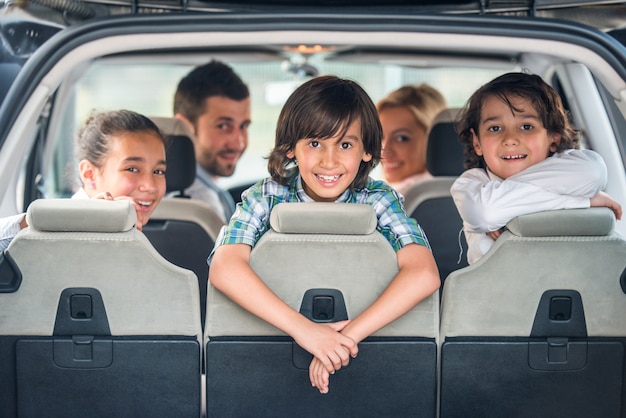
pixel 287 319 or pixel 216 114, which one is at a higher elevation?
pixel 216 114

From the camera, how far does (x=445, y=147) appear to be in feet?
10.2

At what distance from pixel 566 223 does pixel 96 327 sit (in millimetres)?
1133

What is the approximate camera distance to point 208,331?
2.01 metres

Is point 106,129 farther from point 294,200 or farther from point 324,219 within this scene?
point 324,219

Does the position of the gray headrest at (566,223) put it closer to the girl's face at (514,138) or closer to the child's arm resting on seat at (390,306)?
the child's arm resting on seat at (390,306)

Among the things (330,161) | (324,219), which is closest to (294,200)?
(330,161)

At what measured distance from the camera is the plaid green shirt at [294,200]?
2.14 metres

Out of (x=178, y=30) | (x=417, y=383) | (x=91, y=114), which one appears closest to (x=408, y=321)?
(x=417, y=383)

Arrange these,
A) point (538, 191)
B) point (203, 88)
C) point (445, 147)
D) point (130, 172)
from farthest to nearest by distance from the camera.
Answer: point (203, 88) → point (445, 147) → point (130, 172) → point (538, 191)

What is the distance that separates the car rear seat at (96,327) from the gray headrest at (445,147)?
1.41m

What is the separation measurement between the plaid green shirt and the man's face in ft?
5.22

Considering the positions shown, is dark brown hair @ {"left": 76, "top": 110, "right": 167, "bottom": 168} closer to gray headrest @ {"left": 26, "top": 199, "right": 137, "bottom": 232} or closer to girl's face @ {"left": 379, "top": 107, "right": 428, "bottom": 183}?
gray headrest @ {"left": 26, "top": 199, "right": 137, "bottom": 232}

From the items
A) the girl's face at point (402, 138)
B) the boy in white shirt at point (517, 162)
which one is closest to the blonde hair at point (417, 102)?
the girl's face at point (402, 138)

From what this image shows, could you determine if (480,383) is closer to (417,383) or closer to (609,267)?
(417,383)
